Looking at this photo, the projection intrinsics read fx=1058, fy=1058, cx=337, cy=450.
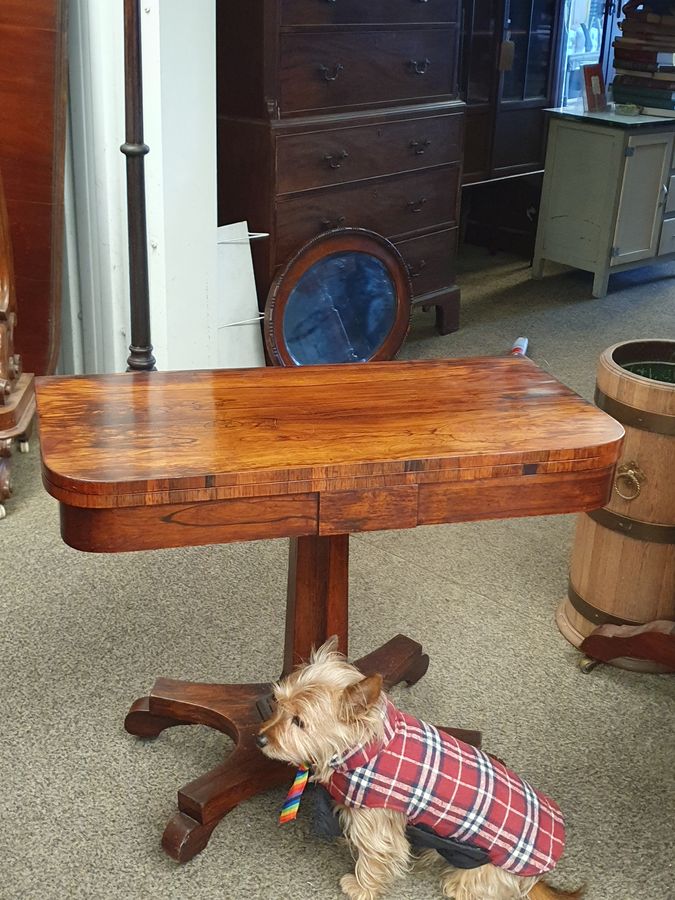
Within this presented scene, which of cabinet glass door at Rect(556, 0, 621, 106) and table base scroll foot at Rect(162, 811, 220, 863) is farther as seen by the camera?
cabinet glass door at Rect(556, 0, 621, 106)

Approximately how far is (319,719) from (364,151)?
264cm

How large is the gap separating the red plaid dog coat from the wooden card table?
0.30m

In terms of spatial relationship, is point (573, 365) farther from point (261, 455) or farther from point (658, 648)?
point (261, 455)

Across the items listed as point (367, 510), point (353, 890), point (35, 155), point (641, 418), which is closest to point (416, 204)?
point (35, 155)

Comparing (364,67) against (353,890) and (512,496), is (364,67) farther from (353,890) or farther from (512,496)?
(353,890)

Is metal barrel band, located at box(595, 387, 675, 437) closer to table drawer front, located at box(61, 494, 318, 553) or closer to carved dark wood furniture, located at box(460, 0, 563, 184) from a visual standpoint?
table drawer front, located at box(61, 494, 318, 553)

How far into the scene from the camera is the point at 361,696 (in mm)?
1543

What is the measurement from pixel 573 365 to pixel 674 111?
67.2 inches

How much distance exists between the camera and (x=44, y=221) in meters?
3.18

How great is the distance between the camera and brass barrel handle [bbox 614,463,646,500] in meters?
2.25

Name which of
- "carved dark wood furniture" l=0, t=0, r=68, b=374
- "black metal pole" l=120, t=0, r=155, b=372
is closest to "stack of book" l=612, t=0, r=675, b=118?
"carved dark wood furniture" l=0, t=0, r=68, b=374

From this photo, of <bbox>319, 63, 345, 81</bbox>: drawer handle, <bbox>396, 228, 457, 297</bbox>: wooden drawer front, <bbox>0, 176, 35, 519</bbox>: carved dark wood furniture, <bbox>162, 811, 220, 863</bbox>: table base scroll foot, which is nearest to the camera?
<bbox>162, 811, 220, 863</bbox>: table base scroll foot

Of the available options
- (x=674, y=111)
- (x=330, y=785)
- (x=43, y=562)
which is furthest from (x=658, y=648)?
(x=674, y=111)

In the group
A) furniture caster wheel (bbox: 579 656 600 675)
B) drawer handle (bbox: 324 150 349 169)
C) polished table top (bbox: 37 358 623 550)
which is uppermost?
drawer handle (bbox: 324 150 349 169)
